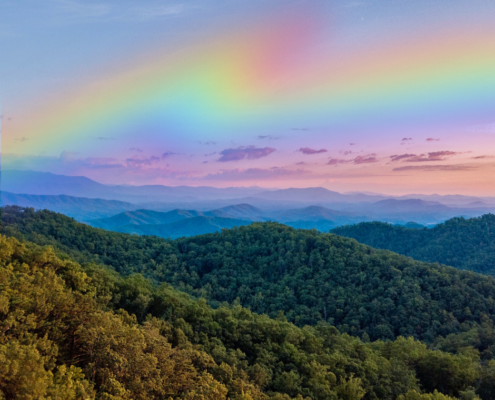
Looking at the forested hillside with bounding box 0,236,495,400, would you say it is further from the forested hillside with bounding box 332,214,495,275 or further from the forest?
the forested hillside with bounding box 332,214,495,275

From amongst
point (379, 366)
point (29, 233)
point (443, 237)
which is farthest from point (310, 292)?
point (443, 237)

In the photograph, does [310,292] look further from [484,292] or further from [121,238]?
[121,238]

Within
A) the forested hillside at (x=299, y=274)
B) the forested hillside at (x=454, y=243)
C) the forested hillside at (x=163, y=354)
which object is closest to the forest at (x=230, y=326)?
the forested hillside at (x=163, y=354)

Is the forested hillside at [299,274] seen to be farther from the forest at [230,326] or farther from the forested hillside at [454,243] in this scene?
the forested hillside at [454,243]

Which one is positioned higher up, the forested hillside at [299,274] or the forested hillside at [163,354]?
the forested hillside at [163,354]

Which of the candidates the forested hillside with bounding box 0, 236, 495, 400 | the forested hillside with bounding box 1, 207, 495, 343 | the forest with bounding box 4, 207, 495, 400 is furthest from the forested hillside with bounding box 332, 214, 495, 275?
the forested hillside with bounding box 0, 236, 495, 400
